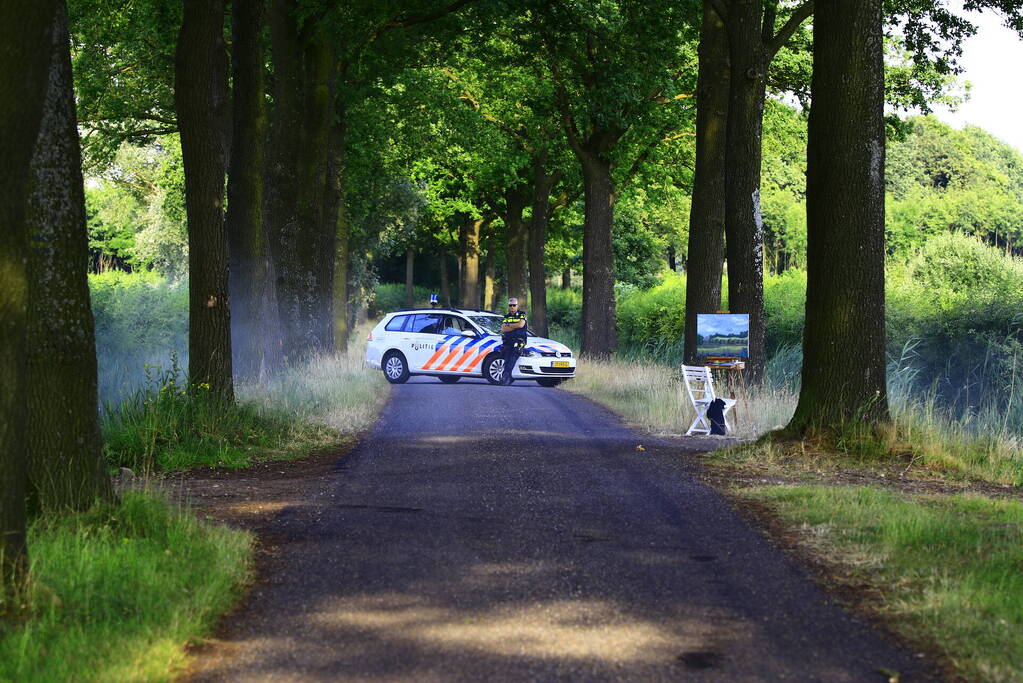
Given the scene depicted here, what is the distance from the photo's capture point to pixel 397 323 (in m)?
29.6

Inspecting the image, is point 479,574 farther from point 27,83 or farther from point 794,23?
point 794,23

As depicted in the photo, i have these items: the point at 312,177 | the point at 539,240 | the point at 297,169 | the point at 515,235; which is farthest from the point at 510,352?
the point at 515,235

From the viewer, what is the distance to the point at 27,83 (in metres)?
6.20

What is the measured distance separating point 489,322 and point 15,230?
78.7 ft

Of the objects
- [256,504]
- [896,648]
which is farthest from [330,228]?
[896,648]

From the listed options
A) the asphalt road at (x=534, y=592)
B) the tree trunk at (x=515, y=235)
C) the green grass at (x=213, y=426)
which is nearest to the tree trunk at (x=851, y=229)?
the asphalt road at (x=534, y=592)

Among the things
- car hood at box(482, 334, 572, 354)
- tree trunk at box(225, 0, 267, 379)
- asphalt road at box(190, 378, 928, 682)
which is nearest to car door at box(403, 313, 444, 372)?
car hood at box(482, 334, 572, 354)

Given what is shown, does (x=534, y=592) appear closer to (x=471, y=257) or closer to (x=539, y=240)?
(x=539, y=240)

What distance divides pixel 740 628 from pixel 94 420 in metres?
4.85

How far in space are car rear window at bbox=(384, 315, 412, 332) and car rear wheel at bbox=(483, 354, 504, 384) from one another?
207cm

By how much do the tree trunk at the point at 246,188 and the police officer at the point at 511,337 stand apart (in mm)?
9105

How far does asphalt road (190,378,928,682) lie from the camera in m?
5.57

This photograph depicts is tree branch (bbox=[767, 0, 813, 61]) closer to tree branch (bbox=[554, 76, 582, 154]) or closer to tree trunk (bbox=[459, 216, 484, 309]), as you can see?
tree branch (bbox=[554, 76, 582, 154])

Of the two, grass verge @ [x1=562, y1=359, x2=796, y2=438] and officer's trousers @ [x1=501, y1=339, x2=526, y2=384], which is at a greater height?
officer's trousers @ [x1=501, y1=339, x2=526, y2=384]
